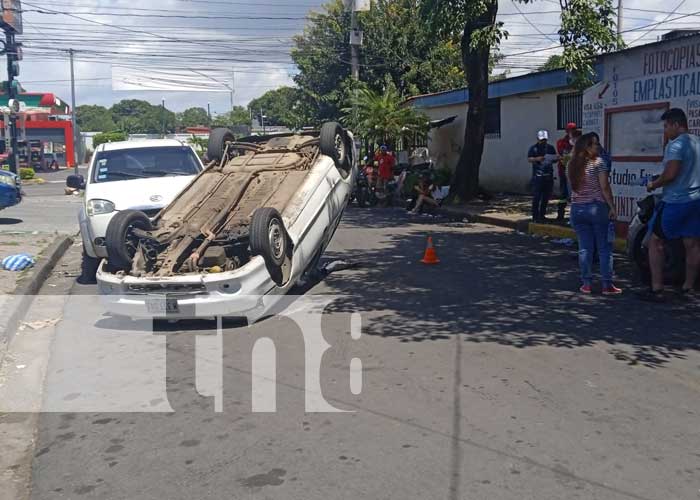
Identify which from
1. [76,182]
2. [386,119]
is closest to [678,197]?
[76,182]

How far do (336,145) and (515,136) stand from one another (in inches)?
557

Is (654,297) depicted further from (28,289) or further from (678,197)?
(28,289)

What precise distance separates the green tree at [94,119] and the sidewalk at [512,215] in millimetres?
97261

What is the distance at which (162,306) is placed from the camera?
7.36 metres

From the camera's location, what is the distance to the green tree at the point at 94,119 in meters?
111

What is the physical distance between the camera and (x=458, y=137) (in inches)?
1038

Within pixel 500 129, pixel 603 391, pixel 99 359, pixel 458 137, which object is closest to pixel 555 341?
pixel 603 391

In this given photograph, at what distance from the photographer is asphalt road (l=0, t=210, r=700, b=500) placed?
4.12 metres

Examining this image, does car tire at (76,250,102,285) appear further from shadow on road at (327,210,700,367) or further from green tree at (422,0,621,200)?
green tree at (422,0,621,200)

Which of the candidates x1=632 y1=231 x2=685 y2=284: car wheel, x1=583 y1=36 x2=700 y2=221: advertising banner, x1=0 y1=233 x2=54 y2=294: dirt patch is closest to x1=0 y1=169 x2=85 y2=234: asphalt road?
x1=0 y1=233 x2=54 y2=294: dirt patch

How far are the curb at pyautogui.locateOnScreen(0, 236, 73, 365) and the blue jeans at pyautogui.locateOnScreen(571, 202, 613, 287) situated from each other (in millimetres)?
6098

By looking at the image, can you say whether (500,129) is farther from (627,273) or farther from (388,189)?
(627,273)

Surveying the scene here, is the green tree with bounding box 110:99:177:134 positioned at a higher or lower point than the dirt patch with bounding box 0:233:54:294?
higher

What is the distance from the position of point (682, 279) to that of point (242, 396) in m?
5.79
